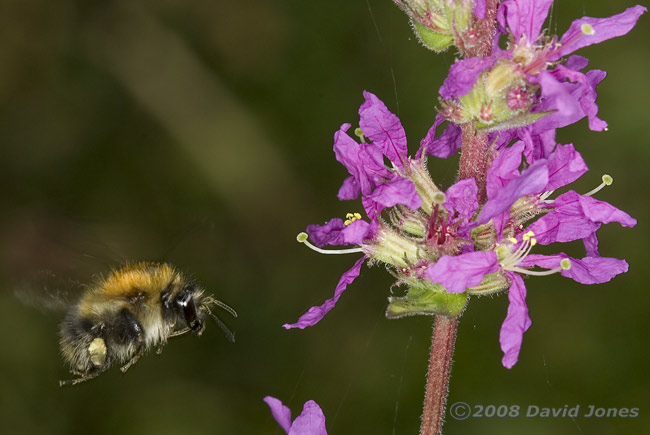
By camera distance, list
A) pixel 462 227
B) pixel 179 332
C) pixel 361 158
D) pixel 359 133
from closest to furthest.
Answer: pixel 462 227
pixel 361 158
pixel 359 133
pixel 179 332

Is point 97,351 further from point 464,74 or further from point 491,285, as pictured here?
point 464,74

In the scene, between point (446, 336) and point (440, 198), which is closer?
point (440, 198)

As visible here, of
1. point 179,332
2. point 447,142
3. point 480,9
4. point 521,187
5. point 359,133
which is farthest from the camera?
point 179,332

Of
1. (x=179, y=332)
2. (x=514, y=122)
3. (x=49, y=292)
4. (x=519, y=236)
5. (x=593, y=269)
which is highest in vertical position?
(x=49, y=292)

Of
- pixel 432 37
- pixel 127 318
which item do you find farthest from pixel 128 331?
pixel 432 37

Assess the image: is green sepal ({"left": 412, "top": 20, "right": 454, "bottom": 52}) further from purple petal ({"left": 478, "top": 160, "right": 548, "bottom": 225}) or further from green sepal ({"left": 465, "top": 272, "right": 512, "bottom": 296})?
green sepal ({"left": 465, "top": 272, "right": 512, "bottom": 296})

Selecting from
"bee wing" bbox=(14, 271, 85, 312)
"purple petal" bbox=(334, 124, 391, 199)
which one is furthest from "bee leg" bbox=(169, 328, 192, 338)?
"purple petal" bbox=(334, 124, 391, 199)
